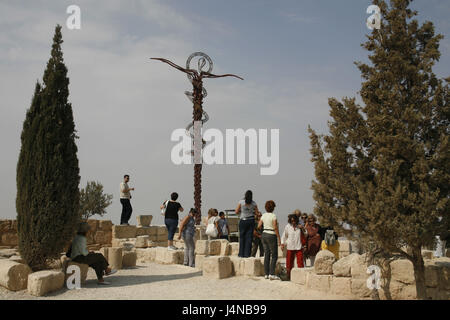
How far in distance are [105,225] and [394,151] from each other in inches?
451

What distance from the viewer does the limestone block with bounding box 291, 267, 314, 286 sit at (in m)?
8.45

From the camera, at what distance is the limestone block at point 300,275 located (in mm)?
8445

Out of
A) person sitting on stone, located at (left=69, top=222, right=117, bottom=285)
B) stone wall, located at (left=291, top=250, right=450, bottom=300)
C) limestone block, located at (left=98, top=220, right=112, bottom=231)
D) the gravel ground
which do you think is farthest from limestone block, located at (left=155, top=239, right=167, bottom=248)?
stone wall, located at (left=291, top=250, right=450, bottom=300)

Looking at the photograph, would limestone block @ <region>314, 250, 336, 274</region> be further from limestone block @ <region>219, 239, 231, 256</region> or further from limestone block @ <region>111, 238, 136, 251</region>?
limestone block @ <region>111, 238, 136, 251</region>

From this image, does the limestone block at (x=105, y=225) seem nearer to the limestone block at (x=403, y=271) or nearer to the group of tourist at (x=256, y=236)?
the group of tourist at (x=256, y=236)

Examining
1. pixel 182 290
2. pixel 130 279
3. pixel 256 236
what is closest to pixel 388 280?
pixel 256 236

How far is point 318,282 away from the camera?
8.32 m

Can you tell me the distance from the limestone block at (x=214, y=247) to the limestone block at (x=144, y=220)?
18.8 ft

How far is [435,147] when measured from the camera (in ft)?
25.8

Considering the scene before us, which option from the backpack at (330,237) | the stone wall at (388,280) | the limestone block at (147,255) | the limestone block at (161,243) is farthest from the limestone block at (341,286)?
the limestone block at (161,243)

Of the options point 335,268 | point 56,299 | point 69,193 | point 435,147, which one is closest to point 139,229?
point 69,193

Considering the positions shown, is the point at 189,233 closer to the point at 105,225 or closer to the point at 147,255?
the point at 147,255

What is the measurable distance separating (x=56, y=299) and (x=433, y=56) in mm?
8469
